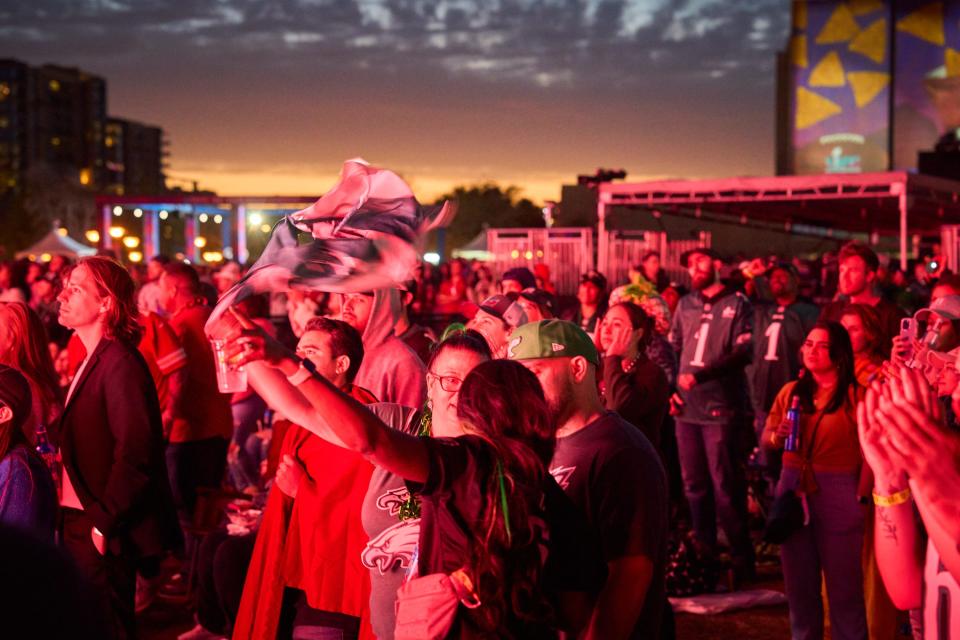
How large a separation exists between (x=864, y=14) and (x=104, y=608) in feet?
214

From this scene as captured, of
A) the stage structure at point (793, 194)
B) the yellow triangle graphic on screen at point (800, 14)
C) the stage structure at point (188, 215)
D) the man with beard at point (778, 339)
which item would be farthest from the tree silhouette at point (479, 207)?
the man with beard at point (778, 339)

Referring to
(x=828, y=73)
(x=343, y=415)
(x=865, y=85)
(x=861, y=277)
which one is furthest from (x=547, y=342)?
(x=828, y=73)

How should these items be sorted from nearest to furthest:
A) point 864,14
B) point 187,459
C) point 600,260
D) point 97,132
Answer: point 187,459 < point 600,260 < point 864,14 < point 97,132

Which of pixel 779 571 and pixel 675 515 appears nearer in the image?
pixel 779 571

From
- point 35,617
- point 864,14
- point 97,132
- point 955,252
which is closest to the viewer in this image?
point 35,617

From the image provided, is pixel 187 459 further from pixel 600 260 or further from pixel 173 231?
pixel 173 231

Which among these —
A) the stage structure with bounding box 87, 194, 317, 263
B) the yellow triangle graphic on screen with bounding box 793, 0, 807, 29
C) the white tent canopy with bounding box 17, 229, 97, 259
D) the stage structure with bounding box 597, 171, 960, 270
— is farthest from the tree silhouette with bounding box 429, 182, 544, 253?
the stage structure with bounding box 597, 171, 960, 270

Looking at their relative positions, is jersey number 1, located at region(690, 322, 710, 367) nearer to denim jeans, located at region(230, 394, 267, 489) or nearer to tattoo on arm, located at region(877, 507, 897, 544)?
denim jeans, located at region(230, 394, 267, 489)

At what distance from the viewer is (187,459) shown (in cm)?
738

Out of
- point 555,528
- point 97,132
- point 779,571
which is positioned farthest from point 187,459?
point 97,132

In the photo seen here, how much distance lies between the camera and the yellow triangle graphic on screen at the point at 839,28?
199ft

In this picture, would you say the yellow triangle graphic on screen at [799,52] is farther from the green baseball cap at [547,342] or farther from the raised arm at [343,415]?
the raised arm at [343,415]

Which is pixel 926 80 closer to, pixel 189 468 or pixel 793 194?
pixel 793 194

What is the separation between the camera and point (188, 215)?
1919 inches
